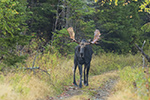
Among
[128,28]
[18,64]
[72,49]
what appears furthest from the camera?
[128,28]

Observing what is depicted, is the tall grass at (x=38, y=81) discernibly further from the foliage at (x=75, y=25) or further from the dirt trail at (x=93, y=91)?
the foliage at (x=75, y=25)

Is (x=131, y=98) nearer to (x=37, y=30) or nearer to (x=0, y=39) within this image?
(x=0, y=39)

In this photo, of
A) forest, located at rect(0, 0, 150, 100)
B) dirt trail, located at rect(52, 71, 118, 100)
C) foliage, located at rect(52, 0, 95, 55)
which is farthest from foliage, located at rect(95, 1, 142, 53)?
dirt trail, located at rect(52, 71, 118, 100)

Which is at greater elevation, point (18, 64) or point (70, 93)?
point (18, 64)

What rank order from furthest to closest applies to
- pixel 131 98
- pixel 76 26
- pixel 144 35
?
1. pixel 144 35
2. pixel 76 26
3. pixel 131 98

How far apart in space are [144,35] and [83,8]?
39.4ft

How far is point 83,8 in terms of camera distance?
56.7ft

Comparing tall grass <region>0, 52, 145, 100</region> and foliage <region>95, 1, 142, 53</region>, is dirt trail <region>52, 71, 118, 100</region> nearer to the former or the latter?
tall grass <region>0, 52, 145, 100</region>

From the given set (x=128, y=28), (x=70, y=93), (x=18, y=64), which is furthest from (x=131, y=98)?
(x=128, y=28)

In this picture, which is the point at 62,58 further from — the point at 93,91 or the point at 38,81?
the point at 38,81

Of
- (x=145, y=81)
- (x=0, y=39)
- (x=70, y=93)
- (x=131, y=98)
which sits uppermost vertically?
(x=0, y=39)

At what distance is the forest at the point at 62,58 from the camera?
802 centimetres

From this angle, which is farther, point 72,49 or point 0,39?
point 72,49

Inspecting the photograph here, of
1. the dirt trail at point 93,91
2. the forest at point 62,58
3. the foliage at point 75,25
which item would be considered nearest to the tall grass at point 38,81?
the forest at point 62,58
